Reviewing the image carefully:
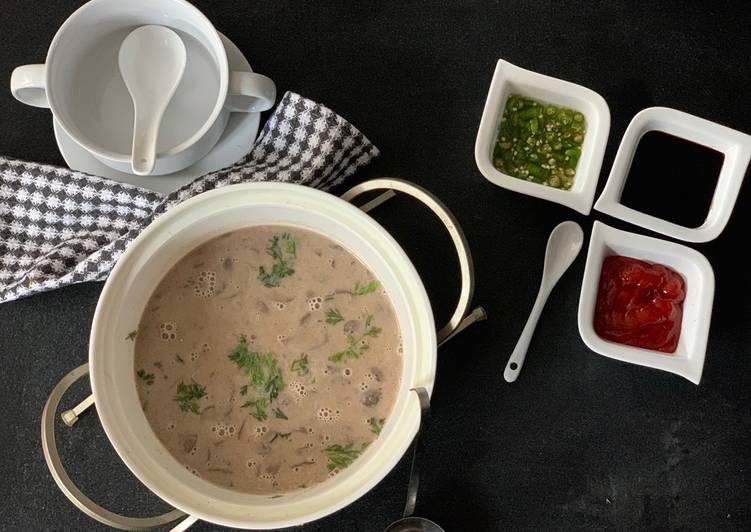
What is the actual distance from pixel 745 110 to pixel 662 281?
1.14 ft

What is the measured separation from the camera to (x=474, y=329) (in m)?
1.15

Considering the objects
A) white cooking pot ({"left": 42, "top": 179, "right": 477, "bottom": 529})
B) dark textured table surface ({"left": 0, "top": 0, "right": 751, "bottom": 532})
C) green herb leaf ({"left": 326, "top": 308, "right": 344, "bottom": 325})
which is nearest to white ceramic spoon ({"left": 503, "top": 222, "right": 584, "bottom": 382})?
dark textured table surface ({"left": 0, "top": 0, "right": 751, "bottom": 532})

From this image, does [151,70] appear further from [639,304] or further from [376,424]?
[639,304]

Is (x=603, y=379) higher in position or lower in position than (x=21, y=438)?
higher

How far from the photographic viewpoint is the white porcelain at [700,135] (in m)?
1.04

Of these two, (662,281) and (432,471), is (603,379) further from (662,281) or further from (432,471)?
(432,471)

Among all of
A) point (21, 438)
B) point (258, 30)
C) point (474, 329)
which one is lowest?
point (21, 438)

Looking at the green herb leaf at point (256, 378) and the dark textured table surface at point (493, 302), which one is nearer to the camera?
the green herb leaf at point (256, 378)

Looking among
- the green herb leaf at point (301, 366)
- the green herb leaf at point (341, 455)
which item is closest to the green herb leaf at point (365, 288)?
the green herb leaf at point (301, 366)

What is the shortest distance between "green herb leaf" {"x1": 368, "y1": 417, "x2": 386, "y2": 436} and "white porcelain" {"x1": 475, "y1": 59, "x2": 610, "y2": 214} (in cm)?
39

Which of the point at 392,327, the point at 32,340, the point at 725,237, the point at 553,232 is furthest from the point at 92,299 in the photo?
the point at 725,237

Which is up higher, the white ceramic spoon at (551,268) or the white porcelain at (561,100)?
the white porcelain at (561,100)

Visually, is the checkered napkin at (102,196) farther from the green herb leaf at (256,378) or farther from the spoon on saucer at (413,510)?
the spoon on saucer at (413,510)

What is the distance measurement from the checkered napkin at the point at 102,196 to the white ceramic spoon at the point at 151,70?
0.12 metres
